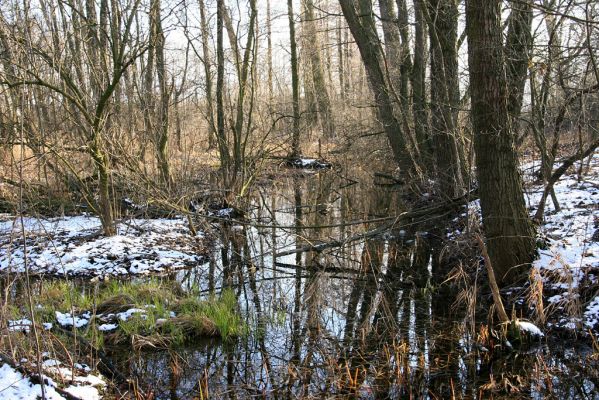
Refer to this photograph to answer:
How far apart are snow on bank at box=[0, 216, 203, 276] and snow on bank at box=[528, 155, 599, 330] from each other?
5.72 m

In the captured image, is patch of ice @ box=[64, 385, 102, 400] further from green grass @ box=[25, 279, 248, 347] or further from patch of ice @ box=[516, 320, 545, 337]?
patch of ice @ box=[516, 320, 545, 337]

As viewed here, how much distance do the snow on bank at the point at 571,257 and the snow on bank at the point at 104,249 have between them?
5720 millimetres

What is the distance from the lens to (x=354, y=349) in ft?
18.2

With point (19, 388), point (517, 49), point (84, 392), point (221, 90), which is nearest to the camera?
point (19, 388)

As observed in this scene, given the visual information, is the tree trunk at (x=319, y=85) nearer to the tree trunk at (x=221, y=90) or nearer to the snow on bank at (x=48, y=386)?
the tree trunk at (x=221, y=90)

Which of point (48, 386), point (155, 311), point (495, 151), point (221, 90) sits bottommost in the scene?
point (155, 311)

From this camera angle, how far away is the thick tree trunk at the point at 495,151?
634 cm

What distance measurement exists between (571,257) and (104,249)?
7.33 metres

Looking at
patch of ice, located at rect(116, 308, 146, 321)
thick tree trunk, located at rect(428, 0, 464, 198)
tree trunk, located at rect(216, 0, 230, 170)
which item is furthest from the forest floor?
tree trunk, located at rect(216, 0, 230, 170)

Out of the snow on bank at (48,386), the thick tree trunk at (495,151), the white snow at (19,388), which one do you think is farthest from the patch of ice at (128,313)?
the thick tree trunk at (495,151)

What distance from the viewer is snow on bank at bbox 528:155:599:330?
5543 mm

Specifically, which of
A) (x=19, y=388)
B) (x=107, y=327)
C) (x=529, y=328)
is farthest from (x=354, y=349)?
(x=19, y=388)

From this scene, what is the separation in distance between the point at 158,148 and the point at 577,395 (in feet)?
31.3

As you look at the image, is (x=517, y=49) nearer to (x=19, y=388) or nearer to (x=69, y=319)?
(x=69, y=319)
